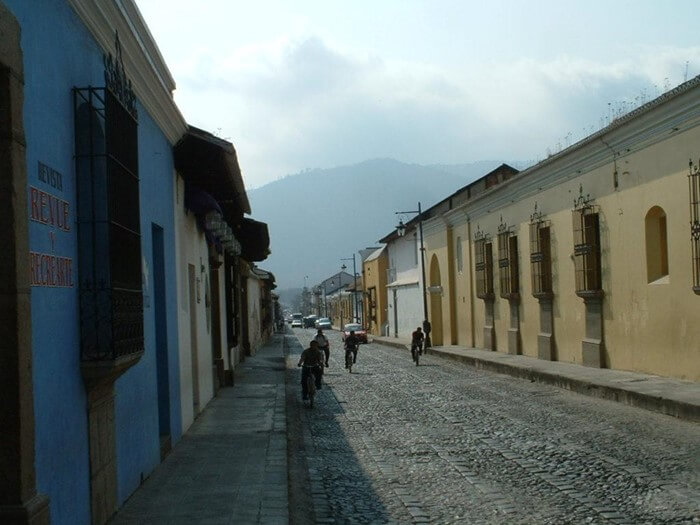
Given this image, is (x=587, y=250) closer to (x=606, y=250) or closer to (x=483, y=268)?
(x=606, y=250)

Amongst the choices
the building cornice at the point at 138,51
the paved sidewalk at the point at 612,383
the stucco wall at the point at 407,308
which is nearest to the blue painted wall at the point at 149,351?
the building cornice at the point at 138,51

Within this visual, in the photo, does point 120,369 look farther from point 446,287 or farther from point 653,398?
point 446,287

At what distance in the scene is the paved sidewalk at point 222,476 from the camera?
23.1ft

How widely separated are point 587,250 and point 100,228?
52.7 ft

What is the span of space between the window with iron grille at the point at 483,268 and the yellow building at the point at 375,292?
88.7ft

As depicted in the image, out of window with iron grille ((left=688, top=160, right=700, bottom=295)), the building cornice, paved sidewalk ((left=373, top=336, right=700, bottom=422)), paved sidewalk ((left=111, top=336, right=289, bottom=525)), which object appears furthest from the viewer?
window with iron grille ((left=688, top=160, right=700, bottom=295))

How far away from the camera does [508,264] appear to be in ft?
89.8

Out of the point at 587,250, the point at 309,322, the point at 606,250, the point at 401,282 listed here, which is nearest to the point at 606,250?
the point at 606,250

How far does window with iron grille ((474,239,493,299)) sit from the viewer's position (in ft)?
98.6

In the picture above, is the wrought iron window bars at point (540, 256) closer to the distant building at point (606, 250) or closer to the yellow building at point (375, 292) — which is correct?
the distant building at point (606, 250)

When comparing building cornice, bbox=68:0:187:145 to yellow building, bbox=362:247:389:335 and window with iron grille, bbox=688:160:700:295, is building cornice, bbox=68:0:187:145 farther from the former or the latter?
yellow building, bbox=362:247:389:335

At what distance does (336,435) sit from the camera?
1259 centimetres

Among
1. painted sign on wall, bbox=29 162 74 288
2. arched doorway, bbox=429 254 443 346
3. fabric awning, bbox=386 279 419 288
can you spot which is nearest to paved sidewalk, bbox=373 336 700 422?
painted sign on wall, bbox=29 162 74 288

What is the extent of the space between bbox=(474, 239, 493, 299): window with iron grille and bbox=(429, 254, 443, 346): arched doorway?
7.53m
